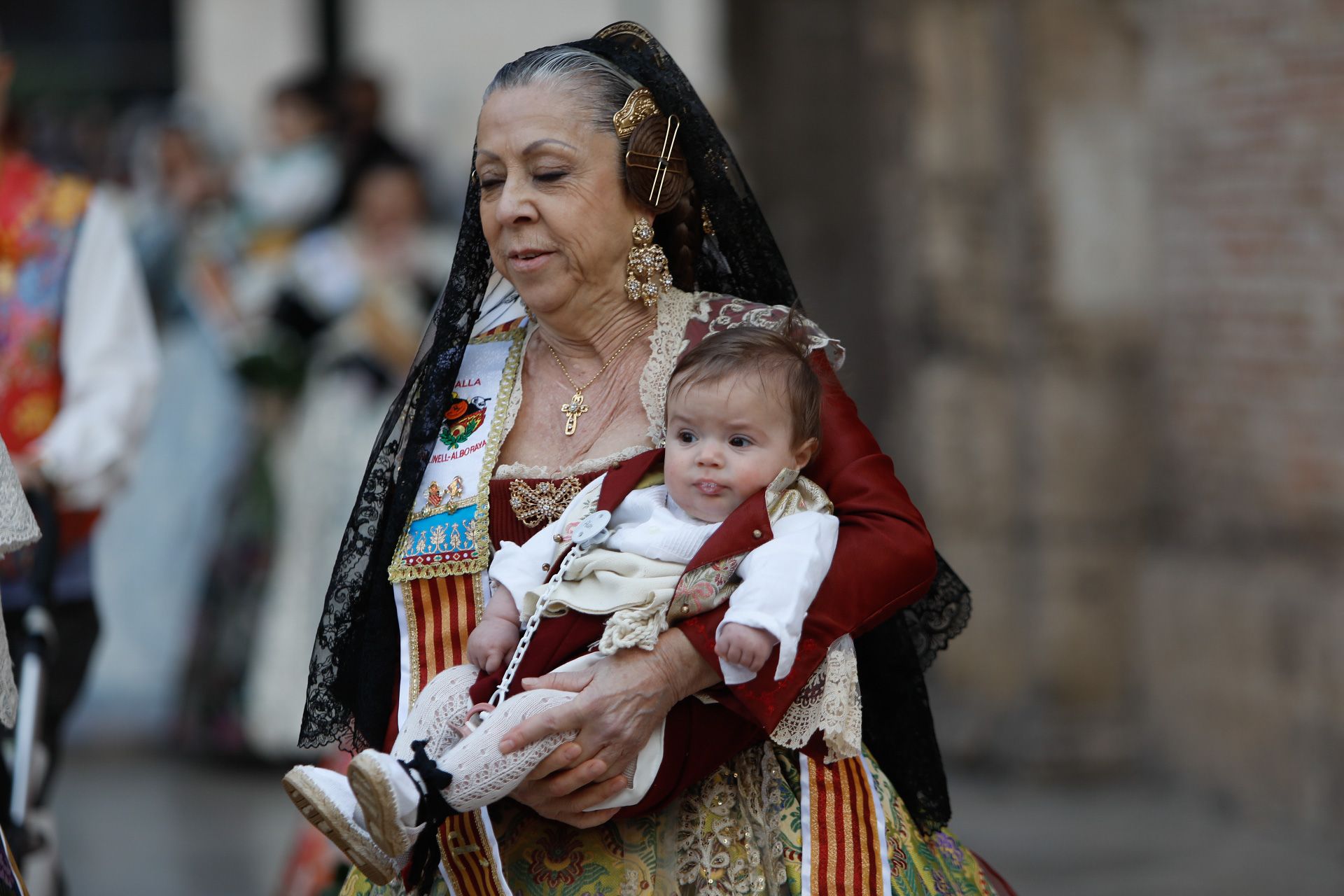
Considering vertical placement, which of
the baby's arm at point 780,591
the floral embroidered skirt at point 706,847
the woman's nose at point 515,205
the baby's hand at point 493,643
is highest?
the woman's nose at point 515,205

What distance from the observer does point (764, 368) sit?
115 inches

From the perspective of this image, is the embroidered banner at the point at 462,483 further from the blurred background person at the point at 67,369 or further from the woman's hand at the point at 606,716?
the blurred background person at the point at 67,369

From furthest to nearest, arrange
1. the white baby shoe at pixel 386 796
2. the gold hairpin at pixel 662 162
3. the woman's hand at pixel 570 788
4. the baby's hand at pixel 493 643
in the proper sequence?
the gold hairpin at pixel 662 162 < the baby's hand at pixel 493 643 < the woman's hand at pixel 570 788 < the white baby shoe at pixel 386 796

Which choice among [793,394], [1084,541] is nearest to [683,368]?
[793,394]

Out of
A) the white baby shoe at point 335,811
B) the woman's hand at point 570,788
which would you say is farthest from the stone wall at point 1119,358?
the white baby shoe at point 335,811

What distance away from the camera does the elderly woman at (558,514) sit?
2.91 m

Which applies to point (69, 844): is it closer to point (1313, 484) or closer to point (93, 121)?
point (1313, 484)

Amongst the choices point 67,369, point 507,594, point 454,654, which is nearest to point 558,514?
point 507,594

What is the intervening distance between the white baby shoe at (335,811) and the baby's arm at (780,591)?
581 millimetres

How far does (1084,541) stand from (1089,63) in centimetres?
175

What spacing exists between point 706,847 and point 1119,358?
4552 millimetres

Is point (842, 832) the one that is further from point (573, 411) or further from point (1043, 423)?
point (1043, 423)

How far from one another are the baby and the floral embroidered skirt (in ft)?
0.40

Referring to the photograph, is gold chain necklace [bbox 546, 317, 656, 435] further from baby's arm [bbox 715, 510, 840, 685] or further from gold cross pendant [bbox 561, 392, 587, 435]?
baby's arm [bbox 715, 510, 840, 685]
